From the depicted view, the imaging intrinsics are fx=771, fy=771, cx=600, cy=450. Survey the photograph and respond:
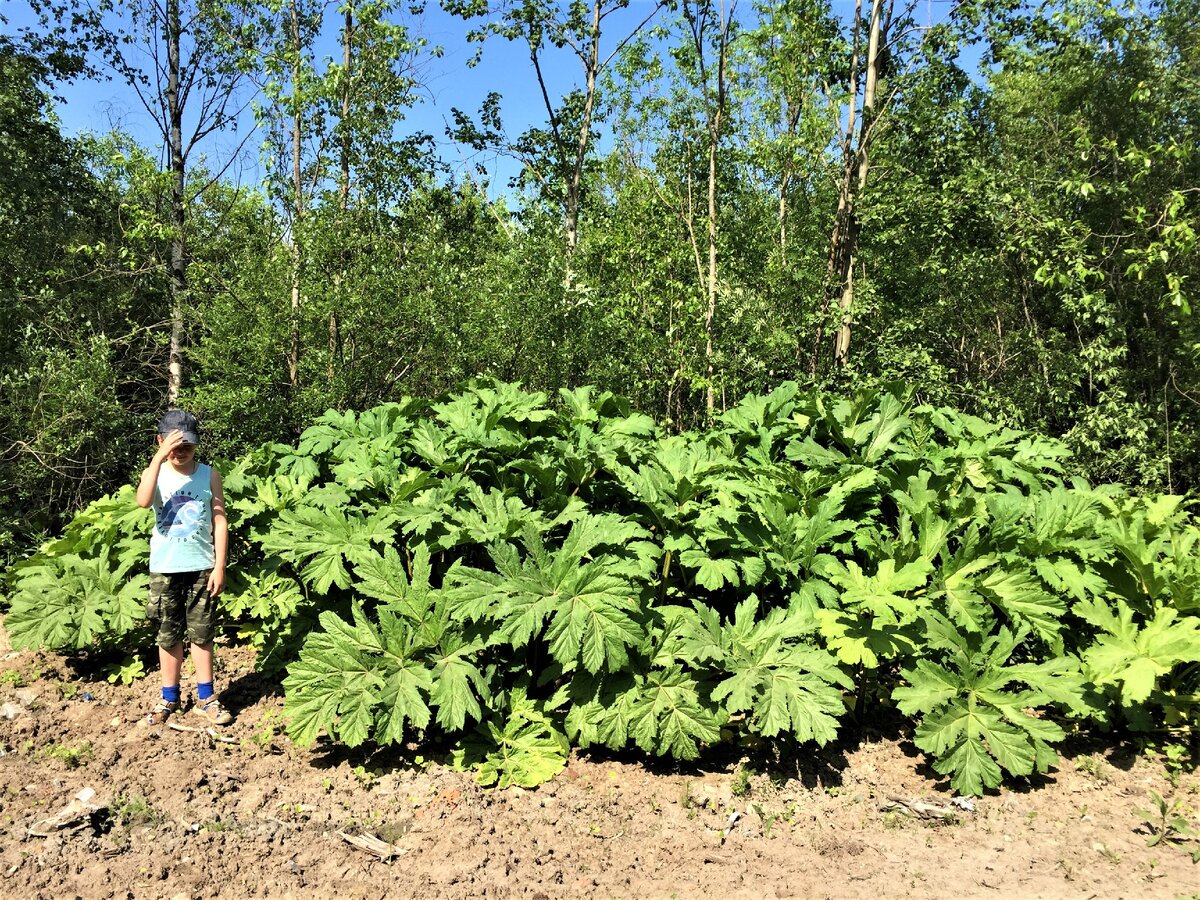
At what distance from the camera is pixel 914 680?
360 cm

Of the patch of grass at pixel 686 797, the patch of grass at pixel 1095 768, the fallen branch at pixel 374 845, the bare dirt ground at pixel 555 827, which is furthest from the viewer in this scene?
the patch of grass at pixel 1095 768

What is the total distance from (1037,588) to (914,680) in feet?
2.60

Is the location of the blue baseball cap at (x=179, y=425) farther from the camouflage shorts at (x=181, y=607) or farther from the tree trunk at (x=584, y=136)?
the tree trunk at (x=584, y=136)

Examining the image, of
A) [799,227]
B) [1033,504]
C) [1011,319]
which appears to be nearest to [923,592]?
[1033,504]

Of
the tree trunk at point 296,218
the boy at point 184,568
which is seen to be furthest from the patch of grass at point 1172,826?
the tree trunk at point 296,218

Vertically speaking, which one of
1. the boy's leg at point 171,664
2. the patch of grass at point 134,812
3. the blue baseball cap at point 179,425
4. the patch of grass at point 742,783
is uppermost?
the blue baseball cap at point 179,425

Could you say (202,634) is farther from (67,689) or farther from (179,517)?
(67,689)

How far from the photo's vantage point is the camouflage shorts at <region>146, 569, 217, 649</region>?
4332 mm

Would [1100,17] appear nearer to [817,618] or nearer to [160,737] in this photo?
[817,618]

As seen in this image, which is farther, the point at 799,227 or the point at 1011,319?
the point at 799,227

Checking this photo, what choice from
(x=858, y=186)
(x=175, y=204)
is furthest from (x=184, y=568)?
(x=858, y=186)

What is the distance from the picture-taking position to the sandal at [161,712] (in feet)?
13.9

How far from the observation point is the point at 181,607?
4402mm

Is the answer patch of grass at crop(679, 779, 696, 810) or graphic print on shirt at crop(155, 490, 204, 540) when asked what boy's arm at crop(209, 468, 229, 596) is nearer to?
graphic print on shirt at crop(155, 490, 204, 540)
